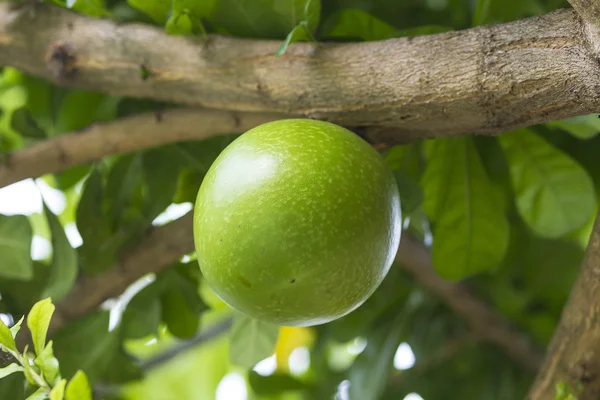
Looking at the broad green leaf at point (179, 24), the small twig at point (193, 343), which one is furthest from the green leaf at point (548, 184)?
the small twig at point (193, 343)

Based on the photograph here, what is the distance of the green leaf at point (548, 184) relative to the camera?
84 cm

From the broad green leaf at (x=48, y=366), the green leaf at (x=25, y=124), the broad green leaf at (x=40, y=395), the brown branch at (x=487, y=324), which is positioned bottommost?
the brown branch at (x=487, y=324)

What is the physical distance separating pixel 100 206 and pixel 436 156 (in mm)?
507

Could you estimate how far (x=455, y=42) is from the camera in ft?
2.07

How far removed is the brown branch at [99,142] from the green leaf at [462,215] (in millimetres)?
323

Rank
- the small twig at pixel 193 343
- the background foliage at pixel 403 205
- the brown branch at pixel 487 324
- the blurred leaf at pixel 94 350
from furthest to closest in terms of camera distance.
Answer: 1. the small twig at pixel 193 343
2. the brown branch at pixel 487 324
3. the blurred leaf at pixel 94 350
4. the background foliage at pixel 403 205

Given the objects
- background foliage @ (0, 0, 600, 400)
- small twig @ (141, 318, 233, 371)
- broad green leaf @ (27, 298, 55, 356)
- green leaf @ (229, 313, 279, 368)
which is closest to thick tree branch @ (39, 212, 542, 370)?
background foliage @ (0, 0, 600, 400)

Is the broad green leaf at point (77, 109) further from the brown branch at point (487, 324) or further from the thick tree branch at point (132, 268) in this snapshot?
the brown branch at point (487, 324)

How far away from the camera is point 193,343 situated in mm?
1630

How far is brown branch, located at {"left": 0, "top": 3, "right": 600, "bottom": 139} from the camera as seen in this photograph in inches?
22.7

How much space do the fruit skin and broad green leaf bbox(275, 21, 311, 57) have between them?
4.5 inches

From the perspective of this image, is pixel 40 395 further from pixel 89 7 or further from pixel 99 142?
pixel 89 7

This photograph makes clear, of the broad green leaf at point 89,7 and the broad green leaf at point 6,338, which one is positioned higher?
the broad green leaf at point 89,7

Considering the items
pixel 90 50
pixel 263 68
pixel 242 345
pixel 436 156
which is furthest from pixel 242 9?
pixel 242 345
